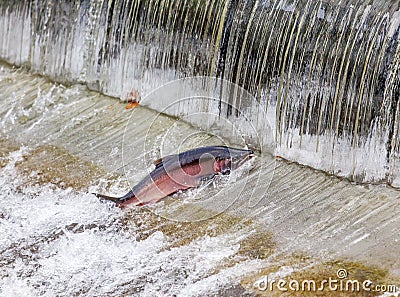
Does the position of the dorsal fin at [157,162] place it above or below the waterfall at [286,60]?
below

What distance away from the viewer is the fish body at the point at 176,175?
5.42m

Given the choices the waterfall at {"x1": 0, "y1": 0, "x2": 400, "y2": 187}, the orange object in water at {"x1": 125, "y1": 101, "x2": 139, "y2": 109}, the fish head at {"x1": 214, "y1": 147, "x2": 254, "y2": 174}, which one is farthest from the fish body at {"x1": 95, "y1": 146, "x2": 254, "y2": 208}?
the orange object in water at {"x1": 125, "y1": 101, "x2": 139, "y2": 109}

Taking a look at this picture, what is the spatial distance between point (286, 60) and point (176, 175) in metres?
1.21

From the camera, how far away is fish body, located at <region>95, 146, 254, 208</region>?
17.8ft

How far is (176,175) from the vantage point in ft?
18.0

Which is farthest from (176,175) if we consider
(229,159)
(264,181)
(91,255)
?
(91,255)

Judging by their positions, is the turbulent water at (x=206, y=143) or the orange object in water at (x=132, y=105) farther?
the orange object in water at (x=132, y=105)

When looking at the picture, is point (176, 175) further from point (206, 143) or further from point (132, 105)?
point (132, 105)

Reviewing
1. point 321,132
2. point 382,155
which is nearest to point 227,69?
point 321,132

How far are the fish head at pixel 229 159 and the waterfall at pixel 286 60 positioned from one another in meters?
0.28

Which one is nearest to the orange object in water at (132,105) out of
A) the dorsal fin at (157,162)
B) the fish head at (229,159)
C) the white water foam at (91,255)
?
the dorsal fin at (157,162)

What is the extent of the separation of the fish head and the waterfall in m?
0.28

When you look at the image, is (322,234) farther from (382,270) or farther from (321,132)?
(321,132)

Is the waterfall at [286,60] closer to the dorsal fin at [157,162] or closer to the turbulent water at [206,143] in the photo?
the turbulent water at [206,143]
